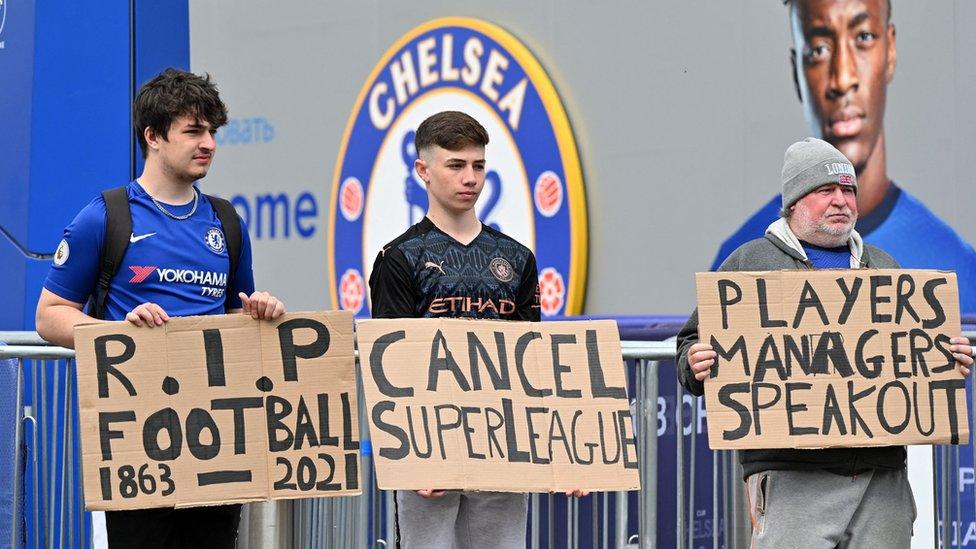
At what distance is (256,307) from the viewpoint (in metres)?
4.21

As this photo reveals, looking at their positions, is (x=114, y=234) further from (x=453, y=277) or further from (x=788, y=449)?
(x=788, y=449)

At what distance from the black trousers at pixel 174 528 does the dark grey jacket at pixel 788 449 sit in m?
1.33

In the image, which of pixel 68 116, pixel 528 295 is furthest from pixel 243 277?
pixel 68 116

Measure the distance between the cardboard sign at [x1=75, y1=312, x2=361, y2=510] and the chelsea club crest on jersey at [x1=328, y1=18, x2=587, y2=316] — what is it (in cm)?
227

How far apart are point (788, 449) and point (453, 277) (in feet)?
3.40

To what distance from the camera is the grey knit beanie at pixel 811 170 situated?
4.30 meters

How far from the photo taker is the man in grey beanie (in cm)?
421

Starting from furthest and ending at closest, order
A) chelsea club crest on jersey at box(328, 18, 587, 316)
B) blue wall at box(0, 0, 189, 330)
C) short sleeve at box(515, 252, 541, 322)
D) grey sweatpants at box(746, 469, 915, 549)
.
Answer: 1. blue wall at box(0, 0, 189, 330)
2. chelsea club crest on jersey at box(328, 18, 587, 316)
3. short sleeve at box(515, 252, 541, 322)
4. grey sweatpants at box(746, 469, 915, 549)

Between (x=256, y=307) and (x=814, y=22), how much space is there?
2510mm

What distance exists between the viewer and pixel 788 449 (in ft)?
14.1

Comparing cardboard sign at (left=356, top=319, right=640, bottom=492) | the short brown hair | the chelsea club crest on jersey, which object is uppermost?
the chelsea club crest on jersey

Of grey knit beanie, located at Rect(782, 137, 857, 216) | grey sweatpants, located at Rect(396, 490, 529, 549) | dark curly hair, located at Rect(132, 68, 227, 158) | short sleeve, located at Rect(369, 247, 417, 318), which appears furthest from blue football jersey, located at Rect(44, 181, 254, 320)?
grey knit beanie, located at Rect(782, 137, 857, 216)

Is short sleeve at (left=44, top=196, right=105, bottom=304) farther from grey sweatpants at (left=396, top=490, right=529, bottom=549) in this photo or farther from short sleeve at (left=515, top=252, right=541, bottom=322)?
short sleeve at (left=515, top=252, right=541, bottom=322)

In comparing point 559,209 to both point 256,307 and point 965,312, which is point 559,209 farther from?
point 256,307
